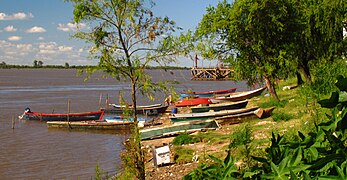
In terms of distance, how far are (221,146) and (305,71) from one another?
1158 cm

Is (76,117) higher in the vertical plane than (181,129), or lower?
lower

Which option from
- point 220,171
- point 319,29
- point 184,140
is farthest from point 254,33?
point 220,171

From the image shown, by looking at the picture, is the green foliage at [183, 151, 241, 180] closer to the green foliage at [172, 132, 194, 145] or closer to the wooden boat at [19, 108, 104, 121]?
the green foliage at [172, 132, 194, 145]

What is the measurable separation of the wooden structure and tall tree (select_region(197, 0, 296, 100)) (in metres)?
66.1

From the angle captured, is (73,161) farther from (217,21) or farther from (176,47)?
(176,47)

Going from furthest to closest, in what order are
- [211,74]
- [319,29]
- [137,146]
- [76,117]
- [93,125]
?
[211,74] → [76,117] → [93,125] → [319,29] → [137,146]

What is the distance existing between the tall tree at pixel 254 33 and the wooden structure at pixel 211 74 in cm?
6613

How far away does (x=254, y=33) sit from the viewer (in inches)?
829

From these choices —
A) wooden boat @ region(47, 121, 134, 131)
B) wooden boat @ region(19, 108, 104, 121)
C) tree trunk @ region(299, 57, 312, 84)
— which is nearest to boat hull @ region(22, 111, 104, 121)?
wooden boat @ region(19, 108, 104, 121)

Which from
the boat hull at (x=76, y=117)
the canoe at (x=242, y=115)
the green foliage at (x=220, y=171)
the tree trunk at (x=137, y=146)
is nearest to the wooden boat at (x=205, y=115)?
the canoe at (x=242, y=115)

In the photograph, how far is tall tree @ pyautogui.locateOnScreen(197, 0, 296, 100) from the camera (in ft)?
67.6

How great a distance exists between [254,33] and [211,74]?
69275 mm

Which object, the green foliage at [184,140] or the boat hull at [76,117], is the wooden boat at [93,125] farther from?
the green foliage at [184,140]

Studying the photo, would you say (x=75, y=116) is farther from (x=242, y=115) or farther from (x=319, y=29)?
(x=319, y=29)
